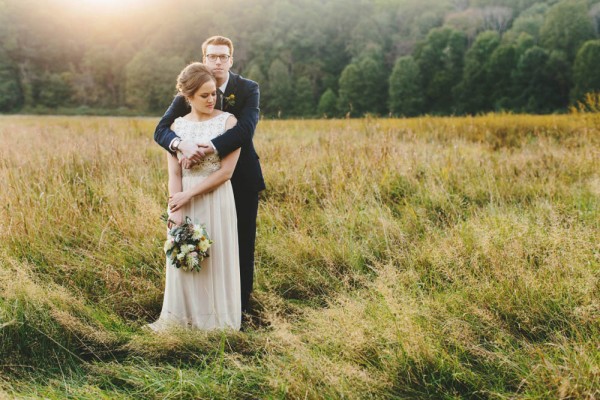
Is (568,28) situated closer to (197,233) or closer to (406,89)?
(406,89)

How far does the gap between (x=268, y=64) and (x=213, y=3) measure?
56.3 feet

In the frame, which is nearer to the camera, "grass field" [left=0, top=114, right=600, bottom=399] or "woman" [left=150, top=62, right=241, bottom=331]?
"grass field" [left=0, top=114, right=600, bottom=399]

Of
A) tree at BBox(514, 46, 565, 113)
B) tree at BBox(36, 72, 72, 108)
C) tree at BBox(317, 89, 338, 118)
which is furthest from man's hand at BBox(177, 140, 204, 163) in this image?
tree at BBox(514, 46, 565, 113)

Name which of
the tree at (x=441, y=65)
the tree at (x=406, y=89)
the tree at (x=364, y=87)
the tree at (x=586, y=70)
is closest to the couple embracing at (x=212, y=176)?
the tree at (x=586, y=70)

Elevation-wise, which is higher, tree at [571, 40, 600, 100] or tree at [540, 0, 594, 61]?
tree at [540, 0, 594, 61]

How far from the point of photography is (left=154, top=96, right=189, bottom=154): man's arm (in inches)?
121

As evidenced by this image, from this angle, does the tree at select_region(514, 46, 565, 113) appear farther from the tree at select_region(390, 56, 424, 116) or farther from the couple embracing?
the couple embracing

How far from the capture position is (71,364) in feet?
9.53

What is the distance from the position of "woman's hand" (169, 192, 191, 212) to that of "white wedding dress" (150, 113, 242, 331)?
81 millimetres

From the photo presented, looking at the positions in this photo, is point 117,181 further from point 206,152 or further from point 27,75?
point 27,75

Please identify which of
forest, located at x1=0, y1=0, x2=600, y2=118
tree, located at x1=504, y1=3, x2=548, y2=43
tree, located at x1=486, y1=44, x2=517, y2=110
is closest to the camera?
forest, located at x1=0, y1=0, x2=600, y2=118

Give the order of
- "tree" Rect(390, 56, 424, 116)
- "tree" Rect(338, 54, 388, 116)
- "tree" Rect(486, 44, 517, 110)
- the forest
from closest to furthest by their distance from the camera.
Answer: the forest
"tree" Rect(486, 44, 517, 110)
"tree" Rect(390, 56, 424, 116)
"tree" Rect(338, 54, 388, 116)

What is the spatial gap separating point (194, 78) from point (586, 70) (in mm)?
51387

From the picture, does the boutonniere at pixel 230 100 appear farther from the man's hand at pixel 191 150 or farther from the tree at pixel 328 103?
the tree at pixel 328 103
